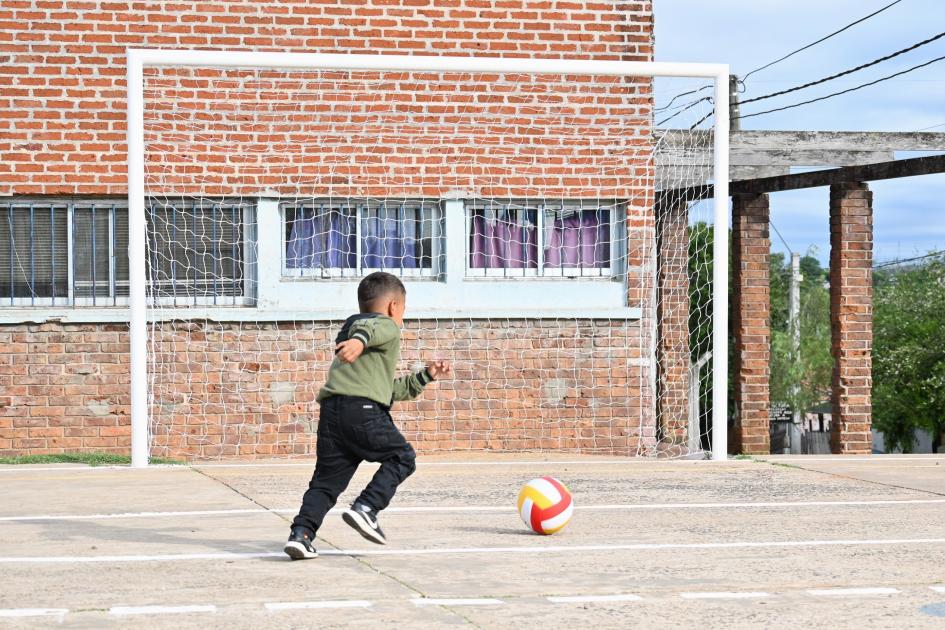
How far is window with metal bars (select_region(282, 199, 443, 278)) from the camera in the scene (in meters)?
13.3

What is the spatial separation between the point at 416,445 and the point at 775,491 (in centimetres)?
457

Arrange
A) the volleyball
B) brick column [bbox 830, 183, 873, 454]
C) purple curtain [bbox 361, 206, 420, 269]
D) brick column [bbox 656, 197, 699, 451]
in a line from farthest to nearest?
brick column [bbox 830, 183, 873, 454] < brick column [bbox 656, 197, 699, 451] < purple curtain [bbox 361, 206, 420, 269] < the volleyball

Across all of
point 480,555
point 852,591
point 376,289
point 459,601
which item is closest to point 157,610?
point 459,601

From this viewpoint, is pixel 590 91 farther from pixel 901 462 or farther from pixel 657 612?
pixel 657 612

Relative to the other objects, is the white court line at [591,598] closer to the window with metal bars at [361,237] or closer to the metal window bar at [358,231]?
the window with metal bars at [361,237]

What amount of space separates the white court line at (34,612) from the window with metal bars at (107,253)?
812cm

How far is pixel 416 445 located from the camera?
13.1 meters


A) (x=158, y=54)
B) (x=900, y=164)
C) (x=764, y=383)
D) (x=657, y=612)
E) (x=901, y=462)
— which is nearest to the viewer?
(x=657, y=612)

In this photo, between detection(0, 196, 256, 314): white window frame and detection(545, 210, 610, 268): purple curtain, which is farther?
detection(545, 210, 610, 268): purple curtain

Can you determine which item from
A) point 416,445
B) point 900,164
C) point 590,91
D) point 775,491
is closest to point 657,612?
point 775,491

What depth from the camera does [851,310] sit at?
1545 cm

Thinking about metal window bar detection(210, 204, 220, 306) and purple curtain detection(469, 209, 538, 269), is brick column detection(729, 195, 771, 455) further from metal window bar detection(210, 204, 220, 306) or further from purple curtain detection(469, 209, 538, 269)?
metal window bar detection(210, 204, 220, 306)

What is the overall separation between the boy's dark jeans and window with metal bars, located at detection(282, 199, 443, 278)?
6.76m

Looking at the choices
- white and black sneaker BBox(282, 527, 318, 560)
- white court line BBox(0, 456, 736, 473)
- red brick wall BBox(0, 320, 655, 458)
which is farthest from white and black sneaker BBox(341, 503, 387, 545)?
red brick wall BBox(0, 320, 655, 458)
